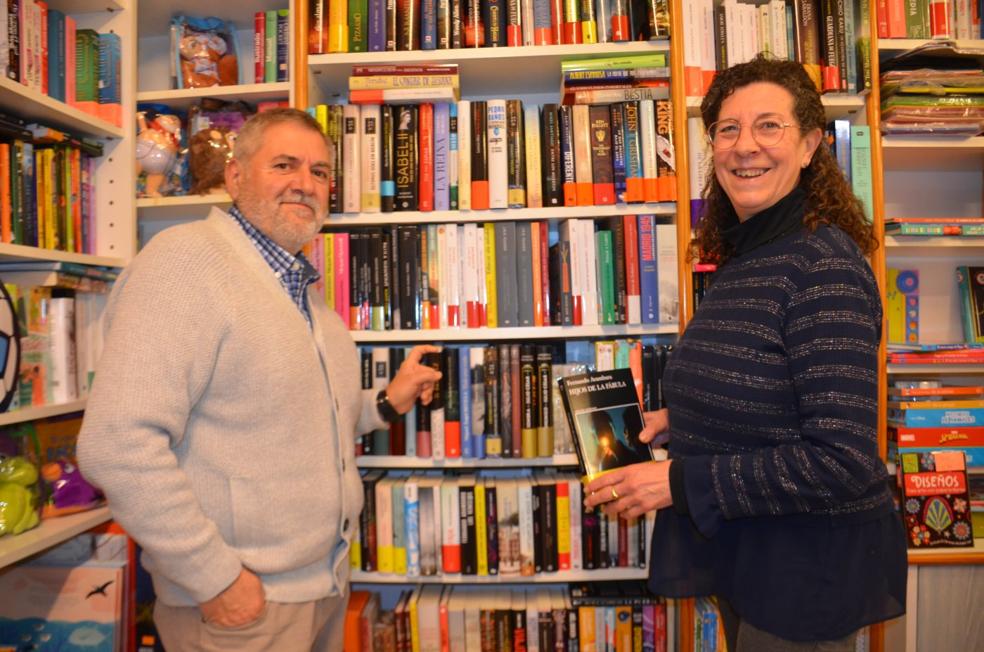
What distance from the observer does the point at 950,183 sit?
211 centimetres

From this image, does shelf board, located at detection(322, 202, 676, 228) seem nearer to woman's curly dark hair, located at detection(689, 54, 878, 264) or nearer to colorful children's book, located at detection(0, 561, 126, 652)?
woman's curly dark hair, located at detection(689, 54, 878, 264)

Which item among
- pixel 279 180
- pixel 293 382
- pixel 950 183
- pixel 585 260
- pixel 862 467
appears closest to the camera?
pixel 862 467

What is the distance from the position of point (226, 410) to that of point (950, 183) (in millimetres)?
2457

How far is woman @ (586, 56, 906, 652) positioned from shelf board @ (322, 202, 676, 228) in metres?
0.63

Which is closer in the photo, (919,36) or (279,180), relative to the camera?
(279,180)

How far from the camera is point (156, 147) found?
1.89 metres

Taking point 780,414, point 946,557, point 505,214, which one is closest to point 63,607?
point 505,214

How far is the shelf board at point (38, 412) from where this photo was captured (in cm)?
144

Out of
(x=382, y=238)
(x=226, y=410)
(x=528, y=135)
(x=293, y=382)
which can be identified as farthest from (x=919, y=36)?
(x=226, y=410)

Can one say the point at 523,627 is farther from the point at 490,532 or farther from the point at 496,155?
the point at 496,155

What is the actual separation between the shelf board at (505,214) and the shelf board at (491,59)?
0.46 meters

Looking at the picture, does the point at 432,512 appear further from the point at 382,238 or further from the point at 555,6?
the point at 555,6

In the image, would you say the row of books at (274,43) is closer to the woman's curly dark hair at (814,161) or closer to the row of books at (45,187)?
the row of books at (45,187)

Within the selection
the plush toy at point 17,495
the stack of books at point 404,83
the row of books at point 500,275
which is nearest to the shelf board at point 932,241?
the row of books at point 500,275
